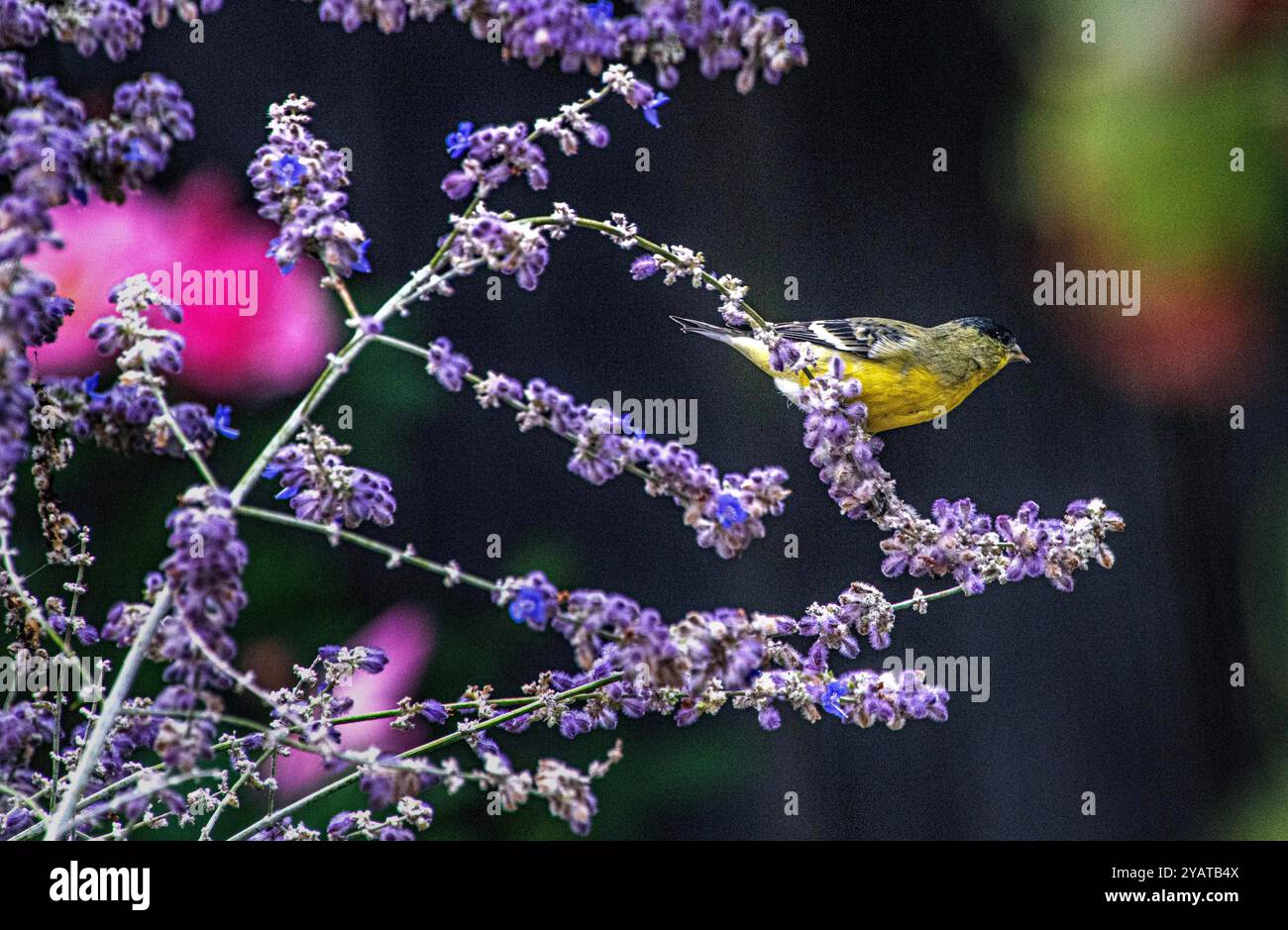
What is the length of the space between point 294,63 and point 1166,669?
56.1 inches

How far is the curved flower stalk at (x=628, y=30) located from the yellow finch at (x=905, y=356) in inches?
29.7

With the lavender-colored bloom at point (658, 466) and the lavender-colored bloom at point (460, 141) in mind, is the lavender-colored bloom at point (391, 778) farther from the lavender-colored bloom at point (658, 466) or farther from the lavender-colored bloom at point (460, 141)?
the lavender-colored bloom at point (460, 141)

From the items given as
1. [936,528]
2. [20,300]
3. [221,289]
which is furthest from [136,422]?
[221,289]

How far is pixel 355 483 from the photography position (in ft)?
2.10

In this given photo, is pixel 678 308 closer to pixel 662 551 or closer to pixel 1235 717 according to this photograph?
pixel 662 551

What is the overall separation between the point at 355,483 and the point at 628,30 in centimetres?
25

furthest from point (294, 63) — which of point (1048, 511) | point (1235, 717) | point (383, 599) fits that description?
point (1235, 717)

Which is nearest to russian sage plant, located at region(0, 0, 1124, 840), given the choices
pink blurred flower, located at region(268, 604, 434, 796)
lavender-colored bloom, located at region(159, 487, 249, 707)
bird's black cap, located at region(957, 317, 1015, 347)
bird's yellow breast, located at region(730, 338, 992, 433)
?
lavender-colored bloom, located at region(159, 487, 249, 707)

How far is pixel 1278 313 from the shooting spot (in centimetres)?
172

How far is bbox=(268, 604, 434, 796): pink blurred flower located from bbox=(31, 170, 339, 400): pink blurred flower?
12.2 inches

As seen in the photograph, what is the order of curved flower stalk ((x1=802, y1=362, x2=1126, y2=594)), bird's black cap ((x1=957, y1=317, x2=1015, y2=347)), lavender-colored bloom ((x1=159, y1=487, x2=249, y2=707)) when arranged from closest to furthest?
lavender-colored bloom ((x1=159, y1=487, x2=249, y2=707)) < curved flower stalk ((x1=802, y1=362, x2=1126, y2=594)) < bird's black cap ((x1=957, y1=317, x2=1015, y2=347))

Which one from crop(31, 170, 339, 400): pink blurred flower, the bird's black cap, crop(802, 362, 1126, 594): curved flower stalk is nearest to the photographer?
crop(802, 362, 1126, 594): curved flower stalk

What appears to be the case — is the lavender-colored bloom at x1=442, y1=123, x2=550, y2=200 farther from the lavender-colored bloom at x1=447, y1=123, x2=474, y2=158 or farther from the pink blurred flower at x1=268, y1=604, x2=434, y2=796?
the pink blurred flower at x1=268, y1=604, x2=434, y2=796

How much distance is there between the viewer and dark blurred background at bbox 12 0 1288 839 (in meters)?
1.65
